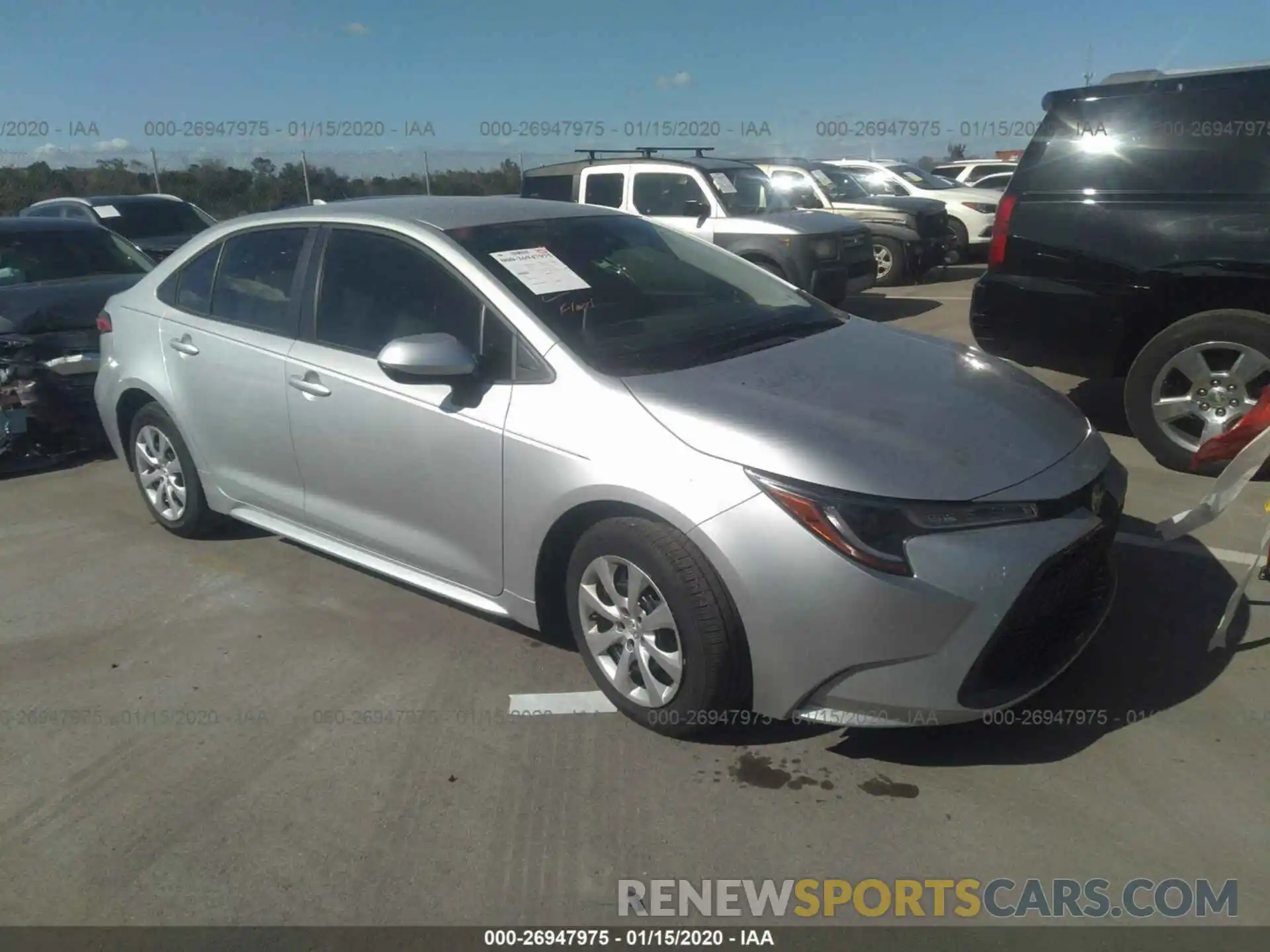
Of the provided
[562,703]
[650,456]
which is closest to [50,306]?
[562,703]

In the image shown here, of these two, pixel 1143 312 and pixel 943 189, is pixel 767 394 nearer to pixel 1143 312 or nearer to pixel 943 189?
pixel 1143 312

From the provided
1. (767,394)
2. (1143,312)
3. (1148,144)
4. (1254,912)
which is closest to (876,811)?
(1254,912)

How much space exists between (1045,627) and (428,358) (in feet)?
6.96

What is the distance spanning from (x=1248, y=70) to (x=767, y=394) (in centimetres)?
382

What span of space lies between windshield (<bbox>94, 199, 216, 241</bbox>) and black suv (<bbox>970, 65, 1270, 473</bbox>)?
1011 cm

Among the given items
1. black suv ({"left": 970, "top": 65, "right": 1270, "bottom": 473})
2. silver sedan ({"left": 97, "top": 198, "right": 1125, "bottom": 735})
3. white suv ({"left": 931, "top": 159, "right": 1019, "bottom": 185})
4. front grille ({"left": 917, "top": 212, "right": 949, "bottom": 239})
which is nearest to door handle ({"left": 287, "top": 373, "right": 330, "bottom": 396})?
silver sedan ({"left": 97, "top": 198, "right": 1125, "bottom": 735})

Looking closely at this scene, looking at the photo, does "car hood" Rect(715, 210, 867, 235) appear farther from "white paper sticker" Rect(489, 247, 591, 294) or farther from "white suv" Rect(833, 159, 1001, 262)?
"white paper sticker" Rect(489, 247, 591, 294)

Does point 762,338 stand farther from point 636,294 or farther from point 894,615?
point 894,615

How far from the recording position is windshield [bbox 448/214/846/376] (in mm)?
3637

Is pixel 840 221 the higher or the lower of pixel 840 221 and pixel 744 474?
the lower

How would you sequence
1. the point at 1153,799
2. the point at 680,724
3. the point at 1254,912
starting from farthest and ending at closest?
the point at 680,724 < the point at 1153,799 < the point at 1254,912

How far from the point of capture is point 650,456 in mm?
3133

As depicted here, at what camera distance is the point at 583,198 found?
38.8 ft

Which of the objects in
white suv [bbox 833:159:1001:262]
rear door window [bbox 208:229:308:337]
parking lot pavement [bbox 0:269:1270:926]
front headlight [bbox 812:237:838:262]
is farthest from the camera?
white suv [bbox 833:159:1001:262]
